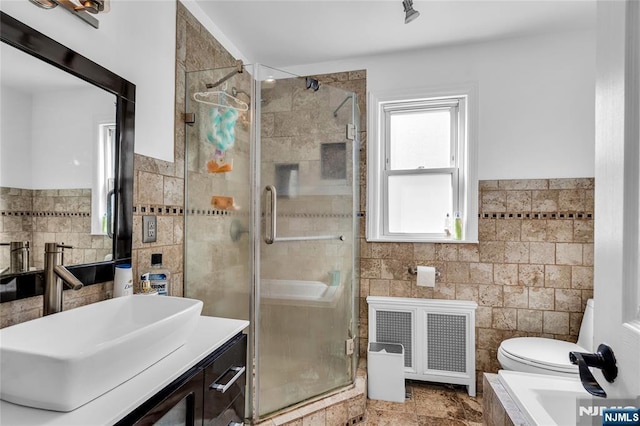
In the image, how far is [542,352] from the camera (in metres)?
1.88

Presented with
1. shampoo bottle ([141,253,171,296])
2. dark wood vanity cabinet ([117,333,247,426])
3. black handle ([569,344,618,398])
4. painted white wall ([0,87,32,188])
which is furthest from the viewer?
shampoo bottle ([141,253,171,296])

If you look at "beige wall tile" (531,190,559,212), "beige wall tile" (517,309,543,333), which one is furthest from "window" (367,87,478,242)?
"beige wall tile" (517,309,543,333)

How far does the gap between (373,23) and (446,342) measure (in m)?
2.34

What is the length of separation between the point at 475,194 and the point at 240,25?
2091 millimetres

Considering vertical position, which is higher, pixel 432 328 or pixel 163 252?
pixel 163 252

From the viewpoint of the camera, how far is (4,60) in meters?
0.93

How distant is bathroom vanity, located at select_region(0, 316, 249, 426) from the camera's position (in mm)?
658

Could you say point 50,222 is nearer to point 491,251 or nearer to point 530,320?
point 491,251

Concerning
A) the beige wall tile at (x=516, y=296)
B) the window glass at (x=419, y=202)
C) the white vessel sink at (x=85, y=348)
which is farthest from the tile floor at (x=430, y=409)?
the white vessel sink at (x=85, y=348)

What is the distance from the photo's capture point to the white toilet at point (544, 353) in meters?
1.75

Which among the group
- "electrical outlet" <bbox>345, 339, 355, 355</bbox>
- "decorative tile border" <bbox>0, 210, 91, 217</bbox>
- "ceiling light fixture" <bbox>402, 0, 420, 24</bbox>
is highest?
"ceiling light fixture" <bbox>402, 0, 420, 24</bbox>

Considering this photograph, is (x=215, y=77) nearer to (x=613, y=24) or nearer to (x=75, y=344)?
(x=75, y=344)

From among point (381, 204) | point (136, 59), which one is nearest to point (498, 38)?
point (381, 204)

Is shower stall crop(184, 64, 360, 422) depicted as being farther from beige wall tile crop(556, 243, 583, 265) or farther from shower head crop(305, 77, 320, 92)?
beige wall tile crop(556, 243, 583, 265)
